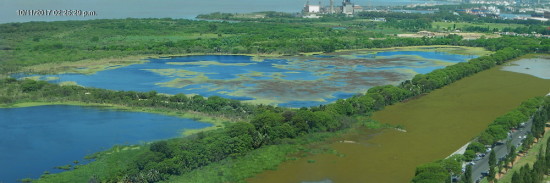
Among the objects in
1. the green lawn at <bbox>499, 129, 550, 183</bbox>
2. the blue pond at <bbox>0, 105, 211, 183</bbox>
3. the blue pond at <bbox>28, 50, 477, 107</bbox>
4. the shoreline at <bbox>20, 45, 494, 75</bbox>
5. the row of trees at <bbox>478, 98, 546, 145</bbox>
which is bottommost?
the green lawn at <bbox>499, 129, 550, 183</bbox>

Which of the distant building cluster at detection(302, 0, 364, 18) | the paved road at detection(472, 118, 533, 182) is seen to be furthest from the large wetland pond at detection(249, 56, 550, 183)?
the distant building cluster at detection(302, 0, 364, 18)

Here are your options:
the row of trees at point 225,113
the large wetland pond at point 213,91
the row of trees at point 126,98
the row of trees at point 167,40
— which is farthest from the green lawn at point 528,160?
the row of trees at point 167,40

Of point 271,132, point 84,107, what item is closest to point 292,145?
point 271,132

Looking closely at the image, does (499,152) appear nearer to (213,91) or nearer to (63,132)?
(213,91)

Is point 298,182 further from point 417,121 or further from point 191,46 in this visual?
point 191,46

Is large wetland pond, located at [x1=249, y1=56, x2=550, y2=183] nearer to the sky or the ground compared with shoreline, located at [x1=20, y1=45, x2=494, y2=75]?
nearer to the ground

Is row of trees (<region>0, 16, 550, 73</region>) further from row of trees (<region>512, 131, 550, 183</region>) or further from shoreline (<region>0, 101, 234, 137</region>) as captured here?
row of trees (<region>512, 131, 550, 183</region>)

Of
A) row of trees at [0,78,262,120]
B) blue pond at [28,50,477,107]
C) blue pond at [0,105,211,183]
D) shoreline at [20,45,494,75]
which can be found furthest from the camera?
shoreline at [20,45,494,75]
